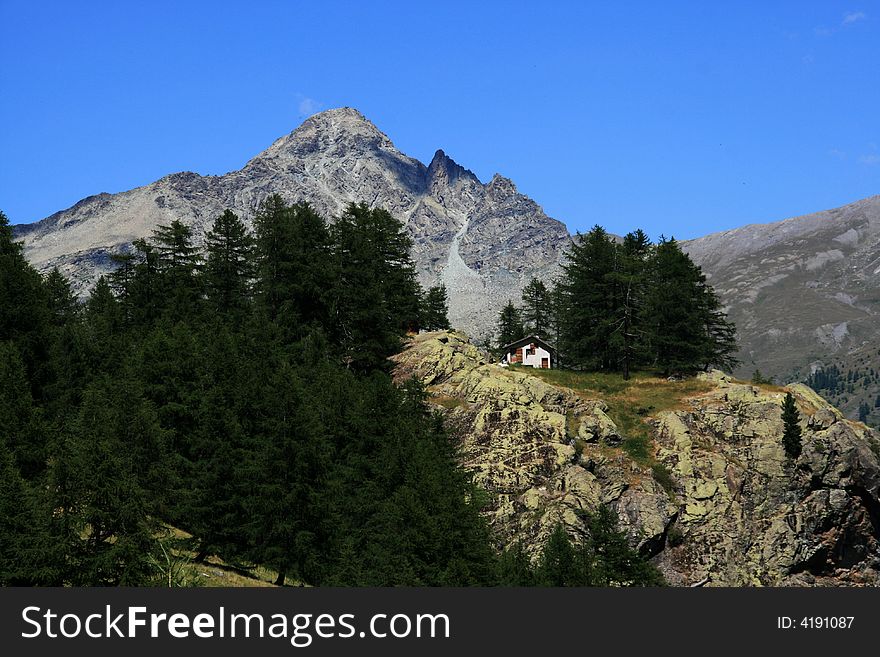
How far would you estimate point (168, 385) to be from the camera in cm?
5225

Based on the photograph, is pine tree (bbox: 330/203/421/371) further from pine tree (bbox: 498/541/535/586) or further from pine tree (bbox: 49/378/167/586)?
pine tree (bbox: 49/378/167/586)

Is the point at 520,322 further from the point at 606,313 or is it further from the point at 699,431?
the point at 699,431

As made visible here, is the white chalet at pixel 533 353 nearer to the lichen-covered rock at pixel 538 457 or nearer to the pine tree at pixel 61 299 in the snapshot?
the lichen-covered rock at pixel 538 457

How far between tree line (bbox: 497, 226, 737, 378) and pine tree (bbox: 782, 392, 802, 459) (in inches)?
470

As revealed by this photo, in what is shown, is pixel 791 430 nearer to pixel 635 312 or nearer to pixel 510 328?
pixel 635 312

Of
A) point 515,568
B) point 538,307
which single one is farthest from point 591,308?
point 515,568

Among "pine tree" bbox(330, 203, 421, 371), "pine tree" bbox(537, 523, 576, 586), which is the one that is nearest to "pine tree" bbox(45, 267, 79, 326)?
"pine tree" bbox(330, 203, 421, 371)

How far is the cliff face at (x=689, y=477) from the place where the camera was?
65.1 meters

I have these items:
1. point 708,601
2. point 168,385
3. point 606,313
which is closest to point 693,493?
point 606,313

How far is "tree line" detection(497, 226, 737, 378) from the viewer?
84.3 meters

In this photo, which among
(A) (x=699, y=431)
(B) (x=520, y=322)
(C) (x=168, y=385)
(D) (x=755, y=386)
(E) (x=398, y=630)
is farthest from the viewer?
(B) (x=520, y=322)

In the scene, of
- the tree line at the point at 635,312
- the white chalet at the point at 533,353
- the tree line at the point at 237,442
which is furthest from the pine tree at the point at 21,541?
the white chalet at the point at 533,353

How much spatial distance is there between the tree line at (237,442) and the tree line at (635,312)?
2051 cm

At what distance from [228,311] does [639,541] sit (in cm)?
3960
